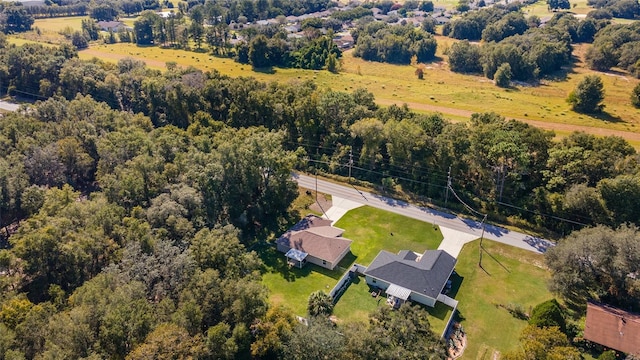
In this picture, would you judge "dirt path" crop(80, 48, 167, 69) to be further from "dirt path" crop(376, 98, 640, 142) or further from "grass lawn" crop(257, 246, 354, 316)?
"grass lawn" crop(257, 246, 354, 316)

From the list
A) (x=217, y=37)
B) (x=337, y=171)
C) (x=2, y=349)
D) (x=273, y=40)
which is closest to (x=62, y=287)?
(x=2, y=349)

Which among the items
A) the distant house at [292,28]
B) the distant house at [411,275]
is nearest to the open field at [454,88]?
the distant house at [292,28]

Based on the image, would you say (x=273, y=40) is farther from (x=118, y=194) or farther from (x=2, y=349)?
(x=2, y=349)

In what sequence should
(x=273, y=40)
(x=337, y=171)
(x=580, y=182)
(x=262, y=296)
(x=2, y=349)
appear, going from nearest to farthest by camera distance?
(x=2, y=349) < (x=262, y=296) < (x=580, y=182) < (x=337, y=171) < (x=273, y=40)

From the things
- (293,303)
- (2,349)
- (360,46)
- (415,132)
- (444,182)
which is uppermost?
(360,46)

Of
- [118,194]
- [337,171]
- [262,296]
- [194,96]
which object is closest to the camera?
[262,296]

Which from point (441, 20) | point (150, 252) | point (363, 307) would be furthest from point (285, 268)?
point (441, 20)

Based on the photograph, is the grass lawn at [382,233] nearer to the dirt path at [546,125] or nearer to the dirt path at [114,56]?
the dirt path at [546,125]
